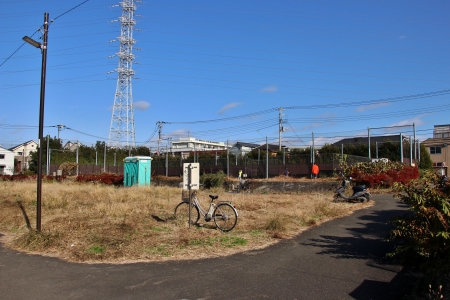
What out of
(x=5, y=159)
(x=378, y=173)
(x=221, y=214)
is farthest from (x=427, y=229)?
(x=5, y=159)

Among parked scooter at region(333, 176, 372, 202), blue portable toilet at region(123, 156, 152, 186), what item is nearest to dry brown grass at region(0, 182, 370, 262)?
parked scooter at region(333, 176, 372, 202)

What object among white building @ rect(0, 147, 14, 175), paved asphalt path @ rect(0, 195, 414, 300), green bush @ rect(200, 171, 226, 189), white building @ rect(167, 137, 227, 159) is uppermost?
white building @ rect(167, 137, 227, 159)

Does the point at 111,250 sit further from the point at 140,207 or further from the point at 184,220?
the point at 140,207

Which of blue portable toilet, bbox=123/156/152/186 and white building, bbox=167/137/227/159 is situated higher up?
white building, bbox=167/137/227/159

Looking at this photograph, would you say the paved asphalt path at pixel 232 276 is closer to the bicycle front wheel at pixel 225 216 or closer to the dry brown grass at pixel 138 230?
the dry brown grass at pixel 138 230

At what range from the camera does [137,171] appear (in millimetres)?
25625

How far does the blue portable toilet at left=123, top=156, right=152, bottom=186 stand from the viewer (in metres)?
25.6

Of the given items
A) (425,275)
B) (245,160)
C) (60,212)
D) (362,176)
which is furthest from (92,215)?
(245,160)

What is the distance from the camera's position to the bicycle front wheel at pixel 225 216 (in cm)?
984

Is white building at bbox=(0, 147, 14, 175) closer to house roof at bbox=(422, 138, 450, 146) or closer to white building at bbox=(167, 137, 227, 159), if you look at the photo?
white building at bbox=(167, 137, 227, 159)

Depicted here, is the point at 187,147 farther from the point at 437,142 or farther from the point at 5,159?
the point at 437,142

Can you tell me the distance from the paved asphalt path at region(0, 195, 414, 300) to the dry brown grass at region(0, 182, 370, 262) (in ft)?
1.69

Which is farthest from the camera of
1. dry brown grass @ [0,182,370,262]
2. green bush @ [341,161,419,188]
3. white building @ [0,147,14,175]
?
white building @ [0,147,14,175]

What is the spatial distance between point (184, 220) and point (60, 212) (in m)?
4.24
